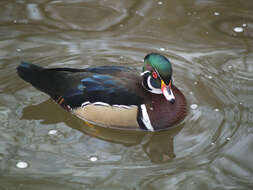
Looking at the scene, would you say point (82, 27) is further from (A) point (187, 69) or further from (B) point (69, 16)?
(A) point (187, 69)

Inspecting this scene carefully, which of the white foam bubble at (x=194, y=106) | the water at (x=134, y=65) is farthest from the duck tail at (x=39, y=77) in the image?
the white foam bubble at (x=194, y=106)

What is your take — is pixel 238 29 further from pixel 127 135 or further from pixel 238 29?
pixel 127 135

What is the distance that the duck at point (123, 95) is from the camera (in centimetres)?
511

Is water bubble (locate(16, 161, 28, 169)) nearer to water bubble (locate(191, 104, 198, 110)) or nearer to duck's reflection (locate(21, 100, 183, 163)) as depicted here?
duck's reflection (locate(21, 100, 183, 163))

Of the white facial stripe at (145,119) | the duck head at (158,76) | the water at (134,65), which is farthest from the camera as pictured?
the white facial stripe at (145,119)

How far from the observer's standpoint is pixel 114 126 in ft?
17.3

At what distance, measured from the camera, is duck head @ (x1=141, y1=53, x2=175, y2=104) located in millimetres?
5035

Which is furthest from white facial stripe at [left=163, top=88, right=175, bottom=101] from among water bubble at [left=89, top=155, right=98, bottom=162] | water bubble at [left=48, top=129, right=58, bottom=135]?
water bubble at [left=48, top=129, right=58, bottom=135]

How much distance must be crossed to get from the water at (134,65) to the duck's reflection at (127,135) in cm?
1

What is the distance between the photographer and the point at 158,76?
5164 mm

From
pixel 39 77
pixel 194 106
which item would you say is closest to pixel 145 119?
pixel 194 106

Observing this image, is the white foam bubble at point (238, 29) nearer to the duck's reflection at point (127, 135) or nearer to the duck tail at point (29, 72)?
the duck's reflection at point (127, 135)

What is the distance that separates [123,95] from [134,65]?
139cm

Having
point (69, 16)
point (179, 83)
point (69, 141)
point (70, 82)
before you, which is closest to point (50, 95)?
point (70, 82)
